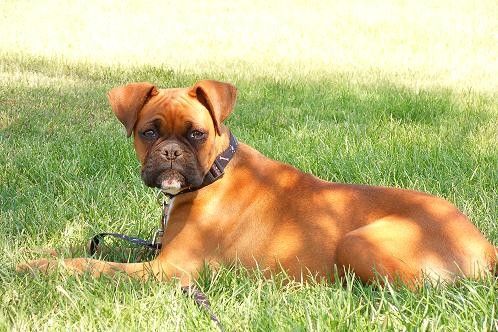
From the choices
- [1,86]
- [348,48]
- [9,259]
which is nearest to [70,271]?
[9,259]

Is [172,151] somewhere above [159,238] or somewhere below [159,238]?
above

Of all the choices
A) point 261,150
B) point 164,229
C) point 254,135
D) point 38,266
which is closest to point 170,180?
point 164,229

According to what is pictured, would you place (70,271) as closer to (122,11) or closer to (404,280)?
(404,280)

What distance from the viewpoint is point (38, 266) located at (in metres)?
3.83

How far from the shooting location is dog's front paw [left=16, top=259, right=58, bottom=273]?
12.2 feet

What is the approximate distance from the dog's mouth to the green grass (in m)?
0.48

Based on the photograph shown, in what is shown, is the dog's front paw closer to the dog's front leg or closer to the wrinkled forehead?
the dog's front leg

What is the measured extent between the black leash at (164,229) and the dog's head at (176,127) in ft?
0.15

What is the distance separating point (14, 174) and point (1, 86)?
414cm

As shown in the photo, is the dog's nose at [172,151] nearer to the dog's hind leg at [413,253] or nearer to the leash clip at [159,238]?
the leash clip at [159,238]

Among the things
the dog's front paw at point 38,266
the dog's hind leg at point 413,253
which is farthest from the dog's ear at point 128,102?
the dog's hind leg at point 413,253

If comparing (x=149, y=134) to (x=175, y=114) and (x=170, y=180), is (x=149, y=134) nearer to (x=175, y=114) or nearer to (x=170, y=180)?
(x=175, y=114)

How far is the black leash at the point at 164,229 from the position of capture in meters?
3.37

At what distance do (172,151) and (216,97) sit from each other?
0.42 m
